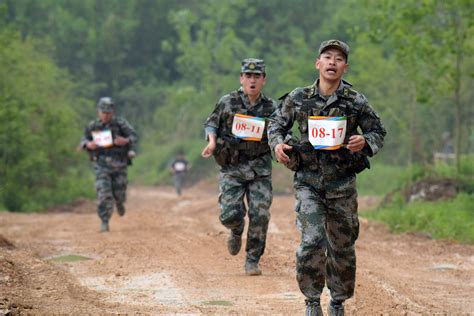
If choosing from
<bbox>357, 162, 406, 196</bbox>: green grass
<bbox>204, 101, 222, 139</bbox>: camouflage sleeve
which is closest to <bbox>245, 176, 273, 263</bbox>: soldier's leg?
<bbox>204, 101, 222, 139</bbox>: camouflage sleeve

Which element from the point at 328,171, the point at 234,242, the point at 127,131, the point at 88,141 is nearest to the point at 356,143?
the point at 328,171

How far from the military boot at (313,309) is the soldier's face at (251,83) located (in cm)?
378

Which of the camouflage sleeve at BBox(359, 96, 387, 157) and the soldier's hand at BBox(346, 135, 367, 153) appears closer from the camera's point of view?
the soldier's hand at BBox(346, 135, 367, 153)

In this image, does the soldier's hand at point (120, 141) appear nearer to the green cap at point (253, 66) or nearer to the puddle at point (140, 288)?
the green cap at point (253, 66)

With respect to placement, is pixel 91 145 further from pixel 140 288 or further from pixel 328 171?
pixel 328 171

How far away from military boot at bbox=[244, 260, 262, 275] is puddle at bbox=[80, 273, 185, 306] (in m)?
0.86

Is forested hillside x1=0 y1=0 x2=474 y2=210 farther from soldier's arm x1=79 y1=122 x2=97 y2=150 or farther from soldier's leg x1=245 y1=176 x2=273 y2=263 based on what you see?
soldier's leg x1=245 y1=176 x2=273 y2=263

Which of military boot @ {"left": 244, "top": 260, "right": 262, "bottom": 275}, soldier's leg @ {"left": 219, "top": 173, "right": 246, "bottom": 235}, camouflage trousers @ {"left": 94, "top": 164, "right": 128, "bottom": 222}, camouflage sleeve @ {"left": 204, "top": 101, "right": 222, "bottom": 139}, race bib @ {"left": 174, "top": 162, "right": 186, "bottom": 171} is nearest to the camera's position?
military boot @ {"left": 244, "top": 260, "right": 262, "bottom": 275}

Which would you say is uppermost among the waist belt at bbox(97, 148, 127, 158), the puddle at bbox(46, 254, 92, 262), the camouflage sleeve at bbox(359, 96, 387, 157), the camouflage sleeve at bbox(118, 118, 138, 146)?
the camouflage sleeve at bbox(359, 96, 387, 157)

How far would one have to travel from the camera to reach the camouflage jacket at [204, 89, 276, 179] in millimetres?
10938

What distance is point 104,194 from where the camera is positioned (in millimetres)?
16781

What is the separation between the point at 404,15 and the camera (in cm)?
1978

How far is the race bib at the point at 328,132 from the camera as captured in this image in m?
7.57

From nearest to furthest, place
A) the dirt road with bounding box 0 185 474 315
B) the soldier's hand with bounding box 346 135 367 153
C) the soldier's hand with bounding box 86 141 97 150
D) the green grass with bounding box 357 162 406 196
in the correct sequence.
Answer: the soldier's hand with bounding box 346 135 367 153 < the dirt road with bounding box 0 185 474 315 < the soldier's hand with bounding box 86 141 97 150 < the green grass with bounding box 357 162 406 196
